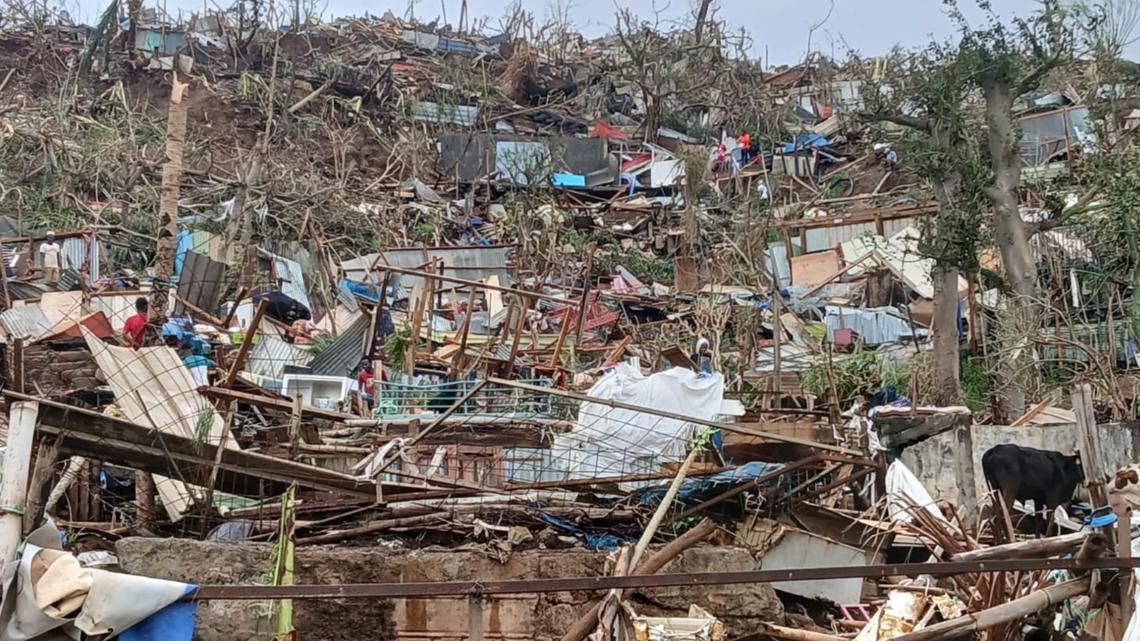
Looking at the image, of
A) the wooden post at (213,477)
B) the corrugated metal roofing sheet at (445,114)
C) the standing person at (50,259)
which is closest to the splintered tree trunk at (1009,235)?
the wooden post at (213,477)

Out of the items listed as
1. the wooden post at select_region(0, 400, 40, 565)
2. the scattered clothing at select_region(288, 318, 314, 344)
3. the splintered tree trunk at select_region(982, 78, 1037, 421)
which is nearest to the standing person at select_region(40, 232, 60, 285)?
the scattered clothing at select_region(288, 318, 314, 344)

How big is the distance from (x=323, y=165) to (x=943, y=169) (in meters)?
14.5

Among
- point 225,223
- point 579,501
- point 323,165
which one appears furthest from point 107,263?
point 579,501

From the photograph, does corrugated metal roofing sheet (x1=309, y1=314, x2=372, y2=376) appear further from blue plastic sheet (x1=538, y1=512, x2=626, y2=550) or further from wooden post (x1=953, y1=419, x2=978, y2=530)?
wooden post (x1=953, y1=419, x2=978, y2=530)

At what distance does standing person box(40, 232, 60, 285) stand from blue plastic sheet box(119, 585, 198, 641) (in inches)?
459

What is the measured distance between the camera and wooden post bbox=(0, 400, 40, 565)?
3838mm

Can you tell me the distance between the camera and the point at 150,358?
7754mm

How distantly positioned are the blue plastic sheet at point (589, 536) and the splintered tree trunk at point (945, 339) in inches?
282

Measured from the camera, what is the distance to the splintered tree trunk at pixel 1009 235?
12195 mm

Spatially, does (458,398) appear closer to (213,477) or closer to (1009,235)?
(213,477)

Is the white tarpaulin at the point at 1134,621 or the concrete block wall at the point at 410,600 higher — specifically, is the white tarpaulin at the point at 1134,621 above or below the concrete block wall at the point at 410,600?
above

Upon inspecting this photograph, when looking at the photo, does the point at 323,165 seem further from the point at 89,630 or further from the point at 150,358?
the point at 89,630

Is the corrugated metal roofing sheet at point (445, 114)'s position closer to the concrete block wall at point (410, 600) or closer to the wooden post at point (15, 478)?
the concrete block wall at point (410, 600)

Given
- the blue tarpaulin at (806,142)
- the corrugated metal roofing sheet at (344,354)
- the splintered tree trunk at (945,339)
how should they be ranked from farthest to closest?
the blue tarpaulin at (806,142), the splintered tree trunk at (945,339), the corrugated metal roofing sheet at (344,354)
